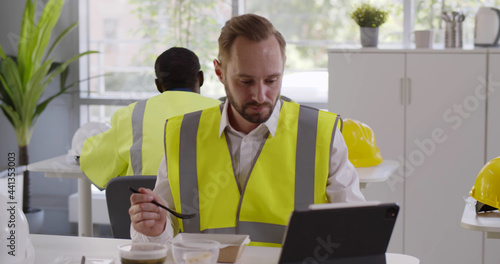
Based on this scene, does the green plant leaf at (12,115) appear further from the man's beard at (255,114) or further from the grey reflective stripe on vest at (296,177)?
the man's beard at (255,114)

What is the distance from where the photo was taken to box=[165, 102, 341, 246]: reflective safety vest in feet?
6.54

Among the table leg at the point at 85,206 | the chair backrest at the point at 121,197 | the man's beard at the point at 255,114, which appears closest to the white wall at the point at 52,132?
the table leg at the point at 85,206

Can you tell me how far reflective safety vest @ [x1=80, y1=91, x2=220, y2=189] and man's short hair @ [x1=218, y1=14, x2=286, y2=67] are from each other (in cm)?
103

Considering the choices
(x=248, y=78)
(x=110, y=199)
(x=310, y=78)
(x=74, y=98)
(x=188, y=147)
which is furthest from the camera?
(x=74, y=98)

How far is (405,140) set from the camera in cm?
431

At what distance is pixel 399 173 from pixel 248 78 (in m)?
2.62

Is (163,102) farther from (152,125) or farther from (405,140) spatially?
(405,140)

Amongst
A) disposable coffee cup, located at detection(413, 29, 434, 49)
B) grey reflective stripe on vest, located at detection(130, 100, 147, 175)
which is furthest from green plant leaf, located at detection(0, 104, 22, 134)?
disposable coffee cup, located at detection(413, 29, 434, 49)

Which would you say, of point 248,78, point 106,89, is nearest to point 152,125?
point 248,78

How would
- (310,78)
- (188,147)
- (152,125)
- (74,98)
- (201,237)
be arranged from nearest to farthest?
(201,237) → (188,147) → (152,125) → (310,78) → (74,98)

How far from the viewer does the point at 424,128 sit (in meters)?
4.27

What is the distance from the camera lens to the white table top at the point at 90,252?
177 cm

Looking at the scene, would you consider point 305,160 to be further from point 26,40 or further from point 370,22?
point 26,40

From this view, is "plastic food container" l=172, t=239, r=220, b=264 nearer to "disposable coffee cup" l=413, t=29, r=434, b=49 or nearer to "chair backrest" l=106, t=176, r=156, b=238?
"chair backrest" l=106, t=176, r=156, b=238
